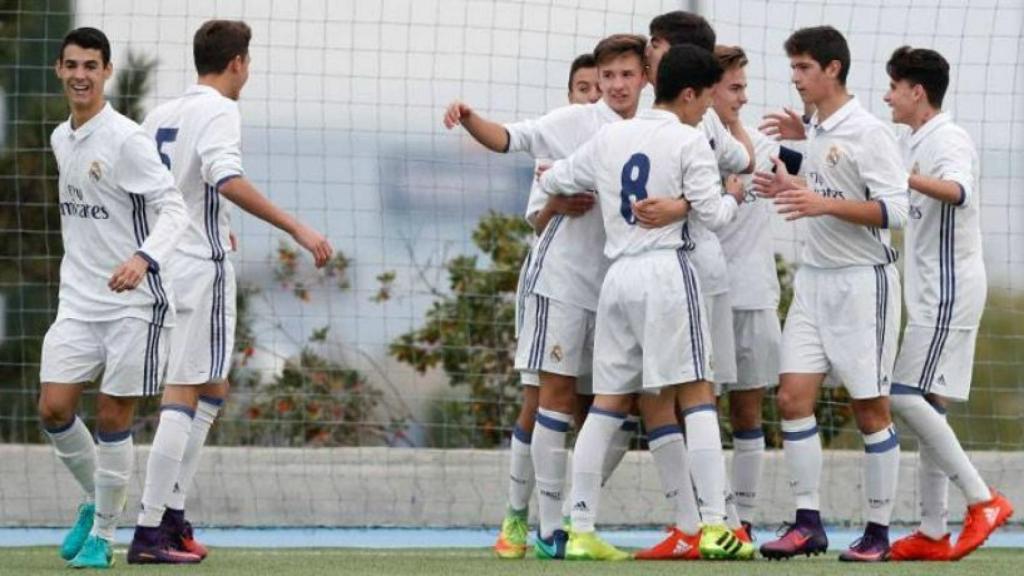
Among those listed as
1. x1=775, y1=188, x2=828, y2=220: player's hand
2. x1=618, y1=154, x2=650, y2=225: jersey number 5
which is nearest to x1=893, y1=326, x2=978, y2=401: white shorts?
→ x1=775, y1=188, x2=828, y2=220: player's hand

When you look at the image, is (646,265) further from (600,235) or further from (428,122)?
(428,122)

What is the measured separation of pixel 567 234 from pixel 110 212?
1762 millimetres

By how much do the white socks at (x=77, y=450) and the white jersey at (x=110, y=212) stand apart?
49 cm

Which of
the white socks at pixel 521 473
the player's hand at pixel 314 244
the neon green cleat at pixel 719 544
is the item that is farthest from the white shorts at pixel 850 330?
the player's hand at pixel 314 244

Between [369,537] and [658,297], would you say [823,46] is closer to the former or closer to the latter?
[658,297]

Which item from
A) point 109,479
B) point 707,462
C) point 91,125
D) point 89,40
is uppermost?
point 89,40

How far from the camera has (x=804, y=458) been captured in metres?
8.38

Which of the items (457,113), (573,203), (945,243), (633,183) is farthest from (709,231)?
(457,113)

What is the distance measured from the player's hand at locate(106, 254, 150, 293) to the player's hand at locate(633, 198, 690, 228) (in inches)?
68.8

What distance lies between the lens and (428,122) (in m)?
11.7

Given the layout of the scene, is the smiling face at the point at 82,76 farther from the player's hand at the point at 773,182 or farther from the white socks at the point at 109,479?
the player's hand at the point at 773,182

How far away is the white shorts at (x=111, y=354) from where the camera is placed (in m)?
7.71

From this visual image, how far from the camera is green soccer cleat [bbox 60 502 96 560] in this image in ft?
26.7

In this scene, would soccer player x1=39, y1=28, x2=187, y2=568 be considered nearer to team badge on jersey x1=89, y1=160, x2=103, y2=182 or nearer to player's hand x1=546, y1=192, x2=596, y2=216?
team badge on jersey x1=89, y1=160, x2=103, y2=182
